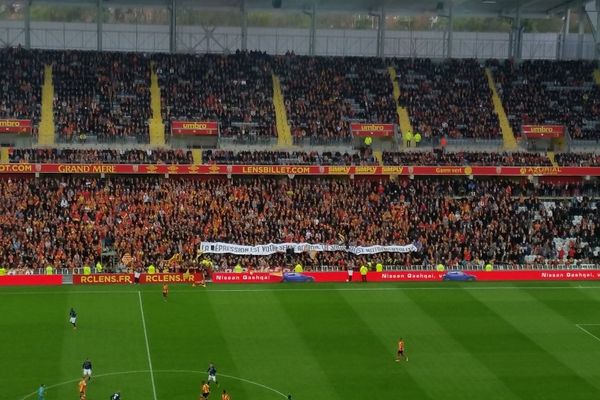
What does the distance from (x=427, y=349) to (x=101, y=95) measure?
111 feet

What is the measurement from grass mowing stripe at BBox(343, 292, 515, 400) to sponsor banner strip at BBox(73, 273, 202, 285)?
27.3 feet

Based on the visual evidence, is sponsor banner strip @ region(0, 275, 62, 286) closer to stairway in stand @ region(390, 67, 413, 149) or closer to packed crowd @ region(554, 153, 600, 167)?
stairway in stand @ region(390, 67, 413, 149)

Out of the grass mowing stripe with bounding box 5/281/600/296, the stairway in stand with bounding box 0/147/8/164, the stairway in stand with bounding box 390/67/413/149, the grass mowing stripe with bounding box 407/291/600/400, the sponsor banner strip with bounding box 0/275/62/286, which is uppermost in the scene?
the stairway in stand with bounding box 390/67/413/149

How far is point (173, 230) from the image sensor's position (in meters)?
56.7

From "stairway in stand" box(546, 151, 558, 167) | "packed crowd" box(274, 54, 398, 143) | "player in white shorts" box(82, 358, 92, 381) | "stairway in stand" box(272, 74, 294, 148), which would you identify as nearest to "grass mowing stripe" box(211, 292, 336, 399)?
"player in white shorts" box(82, 358, 92, 381)

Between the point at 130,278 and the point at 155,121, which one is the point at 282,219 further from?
the point at 155,121

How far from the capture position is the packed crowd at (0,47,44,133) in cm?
6525

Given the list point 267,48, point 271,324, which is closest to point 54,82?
point 267,48

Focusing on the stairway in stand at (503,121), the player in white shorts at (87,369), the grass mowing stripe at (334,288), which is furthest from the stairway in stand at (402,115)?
the player in white shorts at (87,369)

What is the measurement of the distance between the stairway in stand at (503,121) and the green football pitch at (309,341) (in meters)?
16.6

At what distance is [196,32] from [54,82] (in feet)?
38.5

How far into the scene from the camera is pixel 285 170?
206 ft

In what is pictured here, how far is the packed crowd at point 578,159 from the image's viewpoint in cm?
6662

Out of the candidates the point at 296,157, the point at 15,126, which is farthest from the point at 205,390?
the point at 15,126
